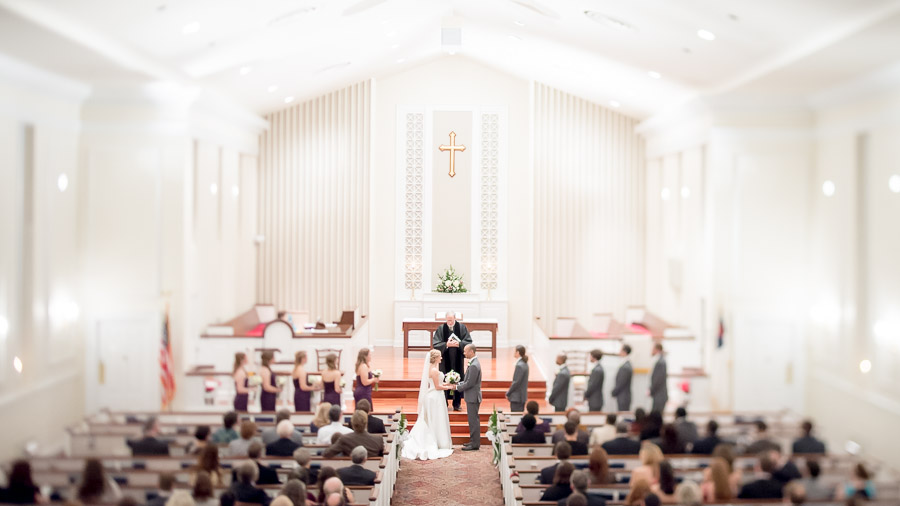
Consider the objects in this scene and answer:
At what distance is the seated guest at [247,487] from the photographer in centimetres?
566

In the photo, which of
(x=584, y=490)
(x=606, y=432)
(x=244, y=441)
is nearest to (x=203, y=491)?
(x=244, y=441)

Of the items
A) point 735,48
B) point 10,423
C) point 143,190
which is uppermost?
point 735,48

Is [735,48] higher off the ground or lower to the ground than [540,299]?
higher

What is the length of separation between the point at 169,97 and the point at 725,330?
4987mm

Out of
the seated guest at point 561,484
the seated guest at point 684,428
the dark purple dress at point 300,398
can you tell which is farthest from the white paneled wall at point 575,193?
the seated guest at point 684,428

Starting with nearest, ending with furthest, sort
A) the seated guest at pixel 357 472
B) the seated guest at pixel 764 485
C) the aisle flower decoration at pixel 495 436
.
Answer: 1. the seated guest at pixel 764 485
2. the seated guest at pixel 357 472
3. the aisle flower decoration at pixel 495 436

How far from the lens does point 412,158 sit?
1634 cm

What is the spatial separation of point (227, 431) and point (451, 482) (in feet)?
12.4

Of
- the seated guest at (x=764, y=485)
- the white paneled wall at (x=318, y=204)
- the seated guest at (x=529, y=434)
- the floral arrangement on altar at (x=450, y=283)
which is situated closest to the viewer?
the seated guest at (x=764, y=485)

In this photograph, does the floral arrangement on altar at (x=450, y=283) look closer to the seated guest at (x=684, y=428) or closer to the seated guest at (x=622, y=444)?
the seated guest at (x=622, y=444)

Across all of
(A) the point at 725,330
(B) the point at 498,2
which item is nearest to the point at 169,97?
(A) the point at 725,330

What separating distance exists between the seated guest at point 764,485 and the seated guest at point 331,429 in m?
4.12

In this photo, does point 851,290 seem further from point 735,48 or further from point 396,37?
point 396,37

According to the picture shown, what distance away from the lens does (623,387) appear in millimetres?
6477
